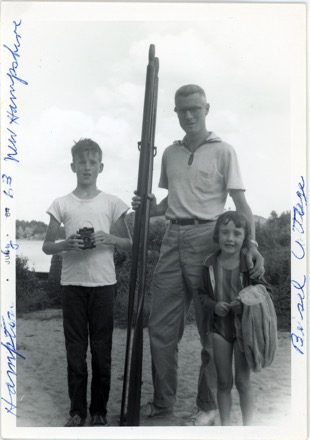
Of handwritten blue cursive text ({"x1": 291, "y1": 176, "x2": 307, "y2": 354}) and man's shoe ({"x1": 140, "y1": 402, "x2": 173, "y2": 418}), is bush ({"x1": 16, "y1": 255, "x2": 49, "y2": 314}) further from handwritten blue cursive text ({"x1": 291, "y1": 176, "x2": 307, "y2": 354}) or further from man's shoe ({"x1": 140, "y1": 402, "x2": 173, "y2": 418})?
handwritten blue cursive text ({"x1": 291, "y1": 176, "x2": 307, "y2": 354})

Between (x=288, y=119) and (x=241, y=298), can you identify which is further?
(x=288, y=119)

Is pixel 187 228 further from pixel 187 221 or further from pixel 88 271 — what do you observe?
pixel 88 271

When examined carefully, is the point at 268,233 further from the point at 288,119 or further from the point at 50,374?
the point at 50,374

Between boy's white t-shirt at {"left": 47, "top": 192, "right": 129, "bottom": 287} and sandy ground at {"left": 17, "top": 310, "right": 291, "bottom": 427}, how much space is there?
1.06 ft

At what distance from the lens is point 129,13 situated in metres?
2.78

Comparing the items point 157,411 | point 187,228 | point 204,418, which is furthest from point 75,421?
point 187,228

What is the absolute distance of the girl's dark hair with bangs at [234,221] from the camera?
255 cm

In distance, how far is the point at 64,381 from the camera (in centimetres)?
280

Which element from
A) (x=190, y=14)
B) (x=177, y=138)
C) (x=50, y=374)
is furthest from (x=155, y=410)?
A: (x=190, y=14)

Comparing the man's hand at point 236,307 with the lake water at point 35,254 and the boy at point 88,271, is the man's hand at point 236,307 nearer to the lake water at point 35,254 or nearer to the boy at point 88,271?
the boy at point 88,271

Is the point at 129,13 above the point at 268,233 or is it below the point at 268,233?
above

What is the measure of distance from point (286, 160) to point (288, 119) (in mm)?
226

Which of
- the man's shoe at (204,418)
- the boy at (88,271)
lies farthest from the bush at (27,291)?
the man's shoe at (204,418)

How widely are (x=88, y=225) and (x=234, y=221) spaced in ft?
2.48
